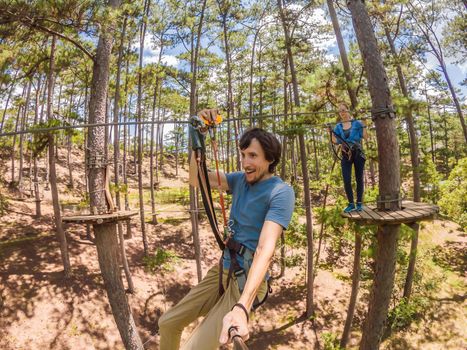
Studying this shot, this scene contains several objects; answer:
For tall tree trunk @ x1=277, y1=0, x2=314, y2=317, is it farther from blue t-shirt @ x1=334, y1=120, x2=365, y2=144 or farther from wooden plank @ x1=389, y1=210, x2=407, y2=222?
wooden plank @ x1=389, y1=210, x2=407, y2=222

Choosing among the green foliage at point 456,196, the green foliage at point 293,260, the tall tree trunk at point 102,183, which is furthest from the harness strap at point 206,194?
the green foliage at point 456,196

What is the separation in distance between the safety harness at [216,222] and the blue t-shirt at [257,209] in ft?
0.14

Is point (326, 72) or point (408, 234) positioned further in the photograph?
point (326, 72)

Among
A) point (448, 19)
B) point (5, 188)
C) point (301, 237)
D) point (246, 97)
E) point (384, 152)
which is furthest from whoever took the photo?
point (246, 97)

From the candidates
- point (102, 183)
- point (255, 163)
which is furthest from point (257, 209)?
point (102, 183)

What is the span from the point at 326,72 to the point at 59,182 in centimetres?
1973

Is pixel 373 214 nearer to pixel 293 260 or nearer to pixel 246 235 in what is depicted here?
pixel 246 235

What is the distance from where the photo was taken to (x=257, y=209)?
2.19 metres

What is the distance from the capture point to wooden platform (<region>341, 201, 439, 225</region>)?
3.65 metres

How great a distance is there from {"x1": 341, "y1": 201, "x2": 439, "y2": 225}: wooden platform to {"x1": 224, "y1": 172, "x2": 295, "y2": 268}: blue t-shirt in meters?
2.04

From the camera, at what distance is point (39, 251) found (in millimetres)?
11672

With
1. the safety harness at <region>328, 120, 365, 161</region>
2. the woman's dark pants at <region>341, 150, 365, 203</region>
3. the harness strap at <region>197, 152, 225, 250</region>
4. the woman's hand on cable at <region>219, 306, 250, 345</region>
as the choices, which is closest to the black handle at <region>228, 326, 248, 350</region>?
the woman's hand on cable at <region>219, 306, 250, 345</region>

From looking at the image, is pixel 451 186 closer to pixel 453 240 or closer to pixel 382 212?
pixel 453 240

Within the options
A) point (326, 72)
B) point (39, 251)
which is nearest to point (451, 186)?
point (326, 72)
